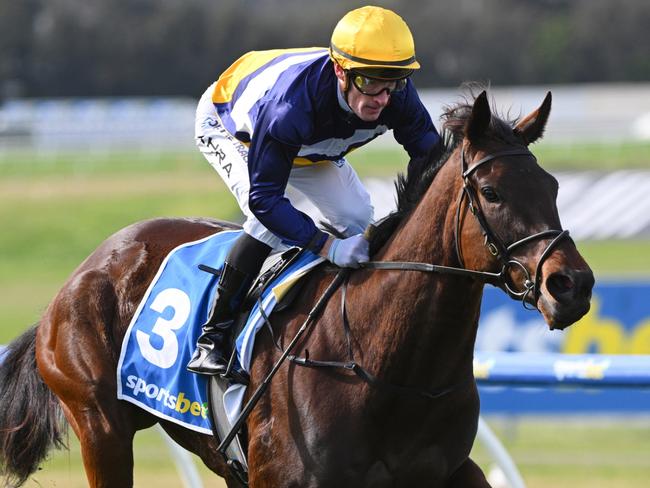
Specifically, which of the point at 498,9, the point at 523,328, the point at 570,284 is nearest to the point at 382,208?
the point at 523,328

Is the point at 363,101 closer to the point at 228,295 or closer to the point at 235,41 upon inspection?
the point at 228,295

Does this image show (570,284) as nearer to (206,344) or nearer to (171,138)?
(206,344)

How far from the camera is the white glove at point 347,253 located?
3680 millimetres

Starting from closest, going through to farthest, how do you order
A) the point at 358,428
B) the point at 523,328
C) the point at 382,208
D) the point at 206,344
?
the point at 358,428
the point at 206,344
the point at 523,328
the point at 382,208

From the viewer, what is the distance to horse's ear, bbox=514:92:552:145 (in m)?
3.52

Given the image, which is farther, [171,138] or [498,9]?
[498,9]

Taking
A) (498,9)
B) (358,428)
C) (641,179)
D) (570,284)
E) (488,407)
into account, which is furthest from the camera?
(498,9)

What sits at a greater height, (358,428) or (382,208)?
(358,428)

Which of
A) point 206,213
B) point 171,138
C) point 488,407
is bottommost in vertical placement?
point 171,138

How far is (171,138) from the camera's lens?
32.0m

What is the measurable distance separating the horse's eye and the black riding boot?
0.91 m

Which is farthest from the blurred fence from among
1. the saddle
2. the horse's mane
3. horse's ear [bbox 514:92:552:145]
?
horse's ear [bbox 514:92:552:145]

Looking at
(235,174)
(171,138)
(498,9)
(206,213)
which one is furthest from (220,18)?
(235,174)

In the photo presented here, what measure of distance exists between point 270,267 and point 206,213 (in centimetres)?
1906
